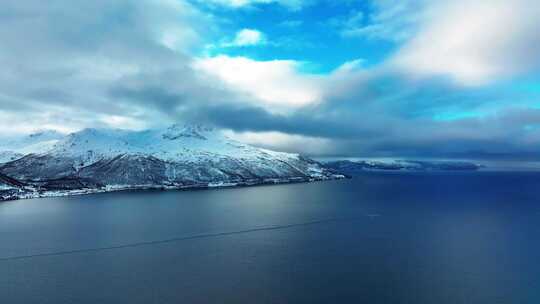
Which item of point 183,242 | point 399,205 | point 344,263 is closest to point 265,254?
point 344,263

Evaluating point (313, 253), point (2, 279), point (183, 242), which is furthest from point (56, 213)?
point (313, 253)

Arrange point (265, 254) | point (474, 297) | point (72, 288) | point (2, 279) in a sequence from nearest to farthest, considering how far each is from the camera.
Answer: point (474, 297) < point (72, 288) < point (2, 279) < point (265, 254)

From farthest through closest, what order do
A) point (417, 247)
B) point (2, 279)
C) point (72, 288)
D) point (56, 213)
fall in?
point (56, 213) < point (417, 247) < point (2, 279) < point (72, 288)

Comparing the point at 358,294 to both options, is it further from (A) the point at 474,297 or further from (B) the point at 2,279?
(B) the point at 2,279

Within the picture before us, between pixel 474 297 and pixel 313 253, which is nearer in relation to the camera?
pixel 474 297

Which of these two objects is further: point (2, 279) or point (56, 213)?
point (56, 213)

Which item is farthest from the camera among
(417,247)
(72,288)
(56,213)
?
(56,213)

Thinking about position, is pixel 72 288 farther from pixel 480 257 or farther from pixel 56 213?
pixel 56 213
